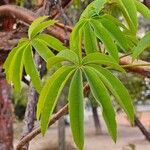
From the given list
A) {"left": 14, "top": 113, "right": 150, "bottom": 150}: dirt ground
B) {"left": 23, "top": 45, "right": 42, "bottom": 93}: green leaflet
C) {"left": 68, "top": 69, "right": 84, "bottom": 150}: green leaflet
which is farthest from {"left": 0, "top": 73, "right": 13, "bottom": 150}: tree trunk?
{"left": 14, "top": 113, "right": 150, "bottom": 150}: dirt ground

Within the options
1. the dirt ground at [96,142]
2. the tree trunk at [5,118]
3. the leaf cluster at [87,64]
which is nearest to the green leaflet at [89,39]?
the leaf cluster at [87,64]

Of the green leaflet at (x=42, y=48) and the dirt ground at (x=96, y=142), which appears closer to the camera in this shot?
the green leaflet at (x=42, y=48)

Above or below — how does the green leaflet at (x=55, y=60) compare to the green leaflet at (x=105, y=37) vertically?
below

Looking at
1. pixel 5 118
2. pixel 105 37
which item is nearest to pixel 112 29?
pixel 105 37

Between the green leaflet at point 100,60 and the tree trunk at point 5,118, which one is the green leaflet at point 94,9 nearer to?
the green leaflet at point 100,60

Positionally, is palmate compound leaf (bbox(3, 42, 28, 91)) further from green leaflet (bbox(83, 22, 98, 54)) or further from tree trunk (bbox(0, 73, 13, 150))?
tree trunk (bbox(0, 73, 13, 150))

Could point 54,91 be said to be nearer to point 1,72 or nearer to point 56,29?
point 56,29

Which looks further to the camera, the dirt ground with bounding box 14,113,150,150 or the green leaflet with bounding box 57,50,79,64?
→ the dirt ground with bounding box 14,113,150,150
